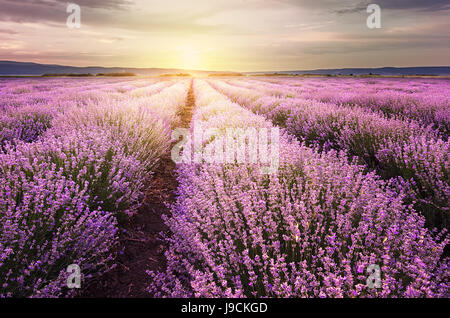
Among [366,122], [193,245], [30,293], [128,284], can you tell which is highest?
[366,122]

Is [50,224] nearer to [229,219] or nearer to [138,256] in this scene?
[138,256]

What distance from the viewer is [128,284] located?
2.00 meters

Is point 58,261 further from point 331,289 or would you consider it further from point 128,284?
point 331,289
